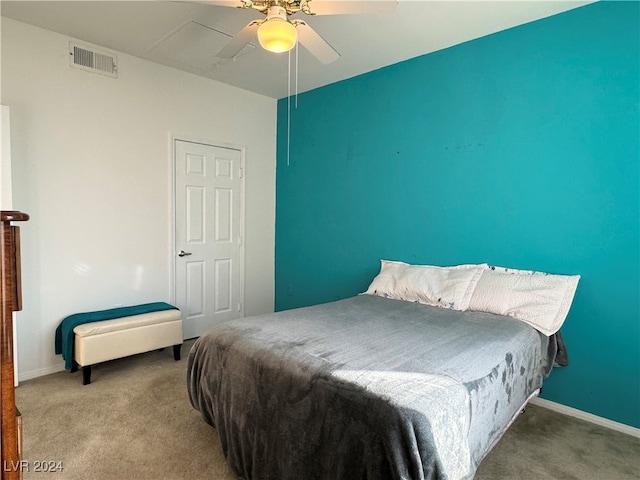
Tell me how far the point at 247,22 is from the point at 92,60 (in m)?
1.46

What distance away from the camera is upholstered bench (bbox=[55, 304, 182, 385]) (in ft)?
9.34

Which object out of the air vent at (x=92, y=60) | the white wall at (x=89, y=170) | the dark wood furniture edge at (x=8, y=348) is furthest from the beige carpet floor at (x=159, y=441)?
the air vent at (x=92, y=60)

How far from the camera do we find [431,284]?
2.88 m

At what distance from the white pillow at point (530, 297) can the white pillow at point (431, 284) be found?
0.30 feet

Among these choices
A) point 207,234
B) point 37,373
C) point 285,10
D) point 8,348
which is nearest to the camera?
point 8,348

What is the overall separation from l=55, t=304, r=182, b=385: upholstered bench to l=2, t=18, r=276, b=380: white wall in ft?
1.13

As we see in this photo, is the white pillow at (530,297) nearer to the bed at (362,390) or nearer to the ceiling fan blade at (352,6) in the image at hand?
the bed at (362,390)

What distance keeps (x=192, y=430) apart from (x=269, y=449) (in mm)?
869

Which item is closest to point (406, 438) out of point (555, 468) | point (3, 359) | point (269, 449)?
point (269, 449)

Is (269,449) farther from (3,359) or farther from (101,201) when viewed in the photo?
(101,201)

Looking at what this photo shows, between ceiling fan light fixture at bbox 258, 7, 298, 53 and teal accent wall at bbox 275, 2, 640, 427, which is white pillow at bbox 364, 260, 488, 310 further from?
ceiling fan light fixture at bbox 258, 7, 298, 53

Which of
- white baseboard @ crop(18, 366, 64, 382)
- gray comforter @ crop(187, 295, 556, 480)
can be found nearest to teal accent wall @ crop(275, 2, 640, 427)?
gray comforter @ crop(187, 295, 556, 480)

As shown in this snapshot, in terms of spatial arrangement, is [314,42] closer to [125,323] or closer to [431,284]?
[431,284]

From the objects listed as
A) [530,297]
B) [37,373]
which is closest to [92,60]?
[37,373]
